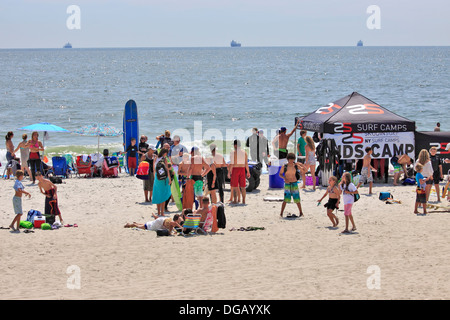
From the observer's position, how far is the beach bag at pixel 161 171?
11.6 meters

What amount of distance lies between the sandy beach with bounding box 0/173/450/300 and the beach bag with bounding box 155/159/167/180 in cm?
88

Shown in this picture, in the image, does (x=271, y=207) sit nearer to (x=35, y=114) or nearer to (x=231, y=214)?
(x=231, y=214)

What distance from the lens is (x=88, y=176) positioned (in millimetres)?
17047

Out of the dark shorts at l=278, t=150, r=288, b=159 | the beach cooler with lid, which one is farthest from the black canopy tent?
the beach cooler with lid

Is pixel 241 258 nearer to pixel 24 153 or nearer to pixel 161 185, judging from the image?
pixel 161 185

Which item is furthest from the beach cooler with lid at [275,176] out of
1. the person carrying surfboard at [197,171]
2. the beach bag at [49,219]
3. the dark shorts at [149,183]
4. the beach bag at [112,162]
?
the beach bag at [49,219]

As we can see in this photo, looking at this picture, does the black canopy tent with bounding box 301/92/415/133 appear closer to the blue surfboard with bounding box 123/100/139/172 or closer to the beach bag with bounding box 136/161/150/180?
the beach bag with bounding box 136/161/150/180

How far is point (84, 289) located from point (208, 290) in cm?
152

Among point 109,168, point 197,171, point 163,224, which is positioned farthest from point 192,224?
point 109,168

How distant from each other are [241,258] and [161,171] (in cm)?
327

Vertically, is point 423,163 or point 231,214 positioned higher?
point 423,163

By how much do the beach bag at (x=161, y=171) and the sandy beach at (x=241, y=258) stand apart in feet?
2.87
